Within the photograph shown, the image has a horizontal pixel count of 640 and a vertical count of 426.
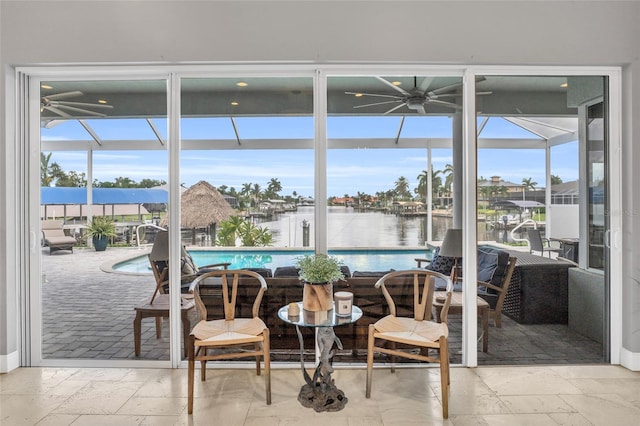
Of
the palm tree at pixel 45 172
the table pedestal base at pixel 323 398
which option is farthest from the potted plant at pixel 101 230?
the table pedestal base at pixel 323 398

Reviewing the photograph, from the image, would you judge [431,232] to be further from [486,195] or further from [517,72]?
[517,72]

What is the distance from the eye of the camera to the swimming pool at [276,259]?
129 inches

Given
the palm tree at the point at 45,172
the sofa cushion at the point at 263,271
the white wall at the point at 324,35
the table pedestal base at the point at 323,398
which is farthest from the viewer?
the palm tree at the point at 45,172

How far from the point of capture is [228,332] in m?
2.66

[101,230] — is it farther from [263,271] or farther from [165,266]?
[263,271]

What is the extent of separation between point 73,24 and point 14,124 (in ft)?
3.12

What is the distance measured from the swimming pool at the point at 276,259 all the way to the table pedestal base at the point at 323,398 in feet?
3.28

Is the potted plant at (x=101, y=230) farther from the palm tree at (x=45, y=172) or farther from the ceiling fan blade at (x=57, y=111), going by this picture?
the ceiling fan blade at (x=57, y=111)

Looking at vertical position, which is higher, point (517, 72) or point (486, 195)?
point (517, 72)

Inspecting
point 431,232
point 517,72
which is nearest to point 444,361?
point 431,232

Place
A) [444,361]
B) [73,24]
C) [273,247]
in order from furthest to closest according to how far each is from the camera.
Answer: [273,247] → [73,24] → [444,361]

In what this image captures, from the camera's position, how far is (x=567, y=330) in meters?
3.33

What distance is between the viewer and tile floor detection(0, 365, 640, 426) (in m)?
2.42

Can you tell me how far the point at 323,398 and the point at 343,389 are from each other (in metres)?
0.28
